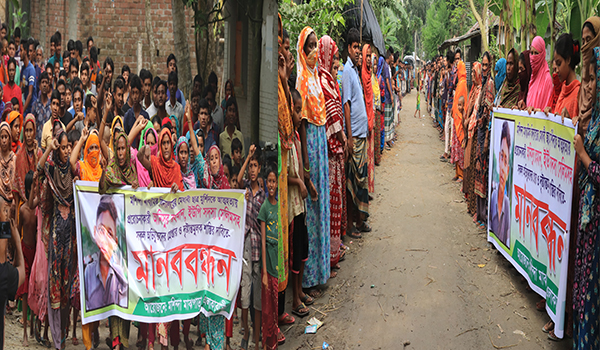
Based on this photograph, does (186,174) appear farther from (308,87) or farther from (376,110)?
(376,110)

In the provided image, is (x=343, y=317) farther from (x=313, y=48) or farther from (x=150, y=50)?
(x=150, y=50)

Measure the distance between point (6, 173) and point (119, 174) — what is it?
141 centimetres

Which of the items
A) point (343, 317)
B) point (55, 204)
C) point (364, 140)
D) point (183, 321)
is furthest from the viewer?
point (364, 140)

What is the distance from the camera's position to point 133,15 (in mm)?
3943

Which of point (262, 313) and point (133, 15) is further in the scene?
point (133, 15)

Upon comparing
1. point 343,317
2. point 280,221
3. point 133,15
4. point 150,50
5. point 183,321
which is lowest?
point 343,317

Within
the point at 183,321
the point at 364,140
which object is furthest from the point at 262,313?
the point at 364,140

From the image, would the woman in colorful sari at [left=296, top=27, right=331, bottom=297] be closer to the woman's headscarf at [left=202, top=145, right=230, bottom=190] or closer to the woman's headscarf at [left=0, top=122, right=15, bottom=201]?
the woman's headscarf at [left=202, top=145, right=230, bottom=190]

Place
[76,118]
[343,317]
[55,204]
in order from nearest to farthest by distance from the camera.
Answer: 1. [55,204]
2. [76,118]
3. [343,317]

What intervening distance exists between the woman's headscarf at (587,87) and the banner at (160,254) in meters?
2.44

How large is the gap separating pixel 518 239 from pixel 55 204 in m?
4.03

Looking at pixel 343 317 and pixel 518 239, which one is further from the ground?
pixel 518 239

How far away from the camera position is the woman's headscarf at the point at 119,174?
3.47 m

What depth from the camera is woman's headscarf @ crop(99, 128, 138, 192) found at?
11.4 ft
